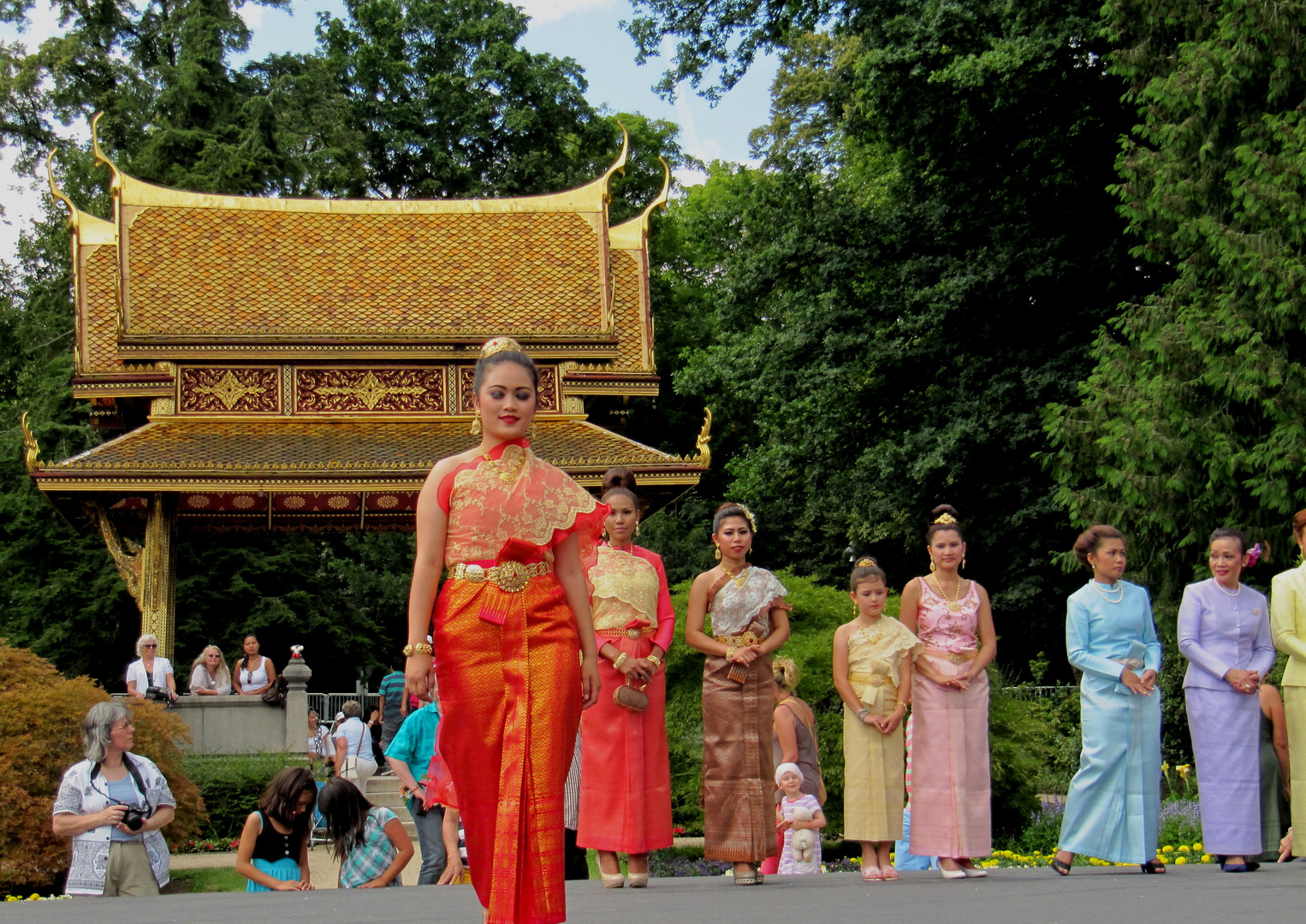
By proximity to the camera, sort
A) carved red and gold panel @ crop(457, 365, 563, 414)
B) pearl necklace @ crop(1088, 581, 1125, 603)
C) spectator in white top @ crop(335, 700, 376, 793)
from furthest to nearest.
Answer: carved red and gold panel @ crop(457, 365, 563, 414) → spectator in white top @ crop(335, 700, 376, 793) → pearl necklace @ crop(1088, 581, 1125, 603)

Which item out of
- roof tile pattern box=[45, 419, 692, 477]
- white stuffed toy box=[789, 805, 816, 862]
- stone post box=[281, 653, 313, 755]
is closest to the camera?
white stuffed toy box=[789, 805, 816, 862]

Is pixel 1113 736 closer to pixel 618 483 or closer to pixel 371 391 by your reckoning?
pixel 618 483

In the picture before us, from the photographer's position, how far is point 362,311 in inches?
886

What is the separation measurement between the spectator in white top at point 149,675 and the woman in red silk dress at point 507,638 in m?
12.7

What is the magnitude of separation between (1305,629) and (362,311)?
1645 centimetres

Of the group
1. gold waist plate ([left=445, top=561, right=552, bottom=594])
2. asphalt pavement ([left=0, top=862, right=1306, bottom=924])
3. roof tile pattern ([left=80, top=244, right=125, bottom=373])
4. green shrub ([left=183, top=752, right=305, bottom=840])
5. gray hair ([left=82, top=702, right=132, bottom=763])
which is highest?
roof tile pattern ([left=80, top=244, right=125, bottom=373])

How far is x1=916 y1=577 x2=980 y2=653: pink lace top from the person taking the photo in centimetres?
791

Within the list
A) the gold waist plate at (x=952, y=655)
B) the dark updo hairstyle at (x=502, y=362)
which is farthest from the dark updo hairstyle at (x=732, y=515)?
the dark updo hairstyle at (x=502, y=362)

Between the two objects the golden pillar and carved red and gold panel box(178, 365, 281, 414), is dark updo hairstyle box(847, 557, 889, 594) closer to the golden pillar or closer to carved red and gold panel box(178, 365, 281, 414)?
the golden pillar

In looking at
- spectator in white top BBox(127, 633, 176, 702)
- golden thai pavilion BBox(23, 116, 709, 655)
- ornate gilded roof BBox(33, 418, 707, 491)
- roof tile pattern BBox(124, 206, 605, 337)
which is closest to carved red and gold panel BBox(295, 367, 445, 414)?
golden thai pavilion BBox(23, 116, 709, 655)

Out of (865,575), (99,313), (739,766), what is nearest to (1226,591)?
(865,575)

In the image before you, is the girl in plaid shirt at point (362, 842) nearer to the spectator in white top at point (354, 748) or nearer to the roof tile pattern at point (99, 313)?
the spectator in white top at point (354, 748)

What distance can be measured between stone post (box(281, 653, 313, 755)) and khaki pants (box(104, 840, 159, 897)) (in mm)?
9273

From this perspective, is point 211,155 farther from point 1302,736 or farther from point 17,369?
point 1302,736
